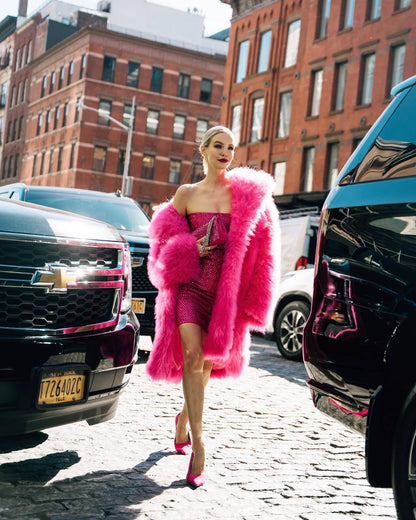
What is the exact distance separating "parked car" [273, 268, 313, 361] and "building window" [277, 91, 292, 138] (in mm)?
24022

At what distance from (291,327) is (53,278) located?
6.95m

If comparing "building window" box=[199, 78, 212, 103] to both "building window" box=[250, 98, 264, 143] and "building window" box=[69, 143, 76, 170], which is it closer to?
"building window" box=[69, 143, 76, 170]

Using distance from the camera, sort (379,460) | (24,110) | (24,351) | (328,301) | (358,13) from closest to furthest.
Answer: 1. (379,460)
2. (328,301)
3. (24,351)
4. (358,13)
5. (24,110)

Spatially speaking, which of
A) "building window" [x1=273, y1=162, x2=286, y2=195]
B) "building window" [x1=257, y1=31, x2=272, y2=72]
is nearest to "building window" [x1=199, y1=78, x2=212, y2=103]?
"building window" [x1=257, y1=31, x2=272, y2=72]

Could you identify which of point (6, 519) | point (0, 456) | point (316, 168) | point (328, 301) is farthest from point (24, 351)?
point (316, 168)

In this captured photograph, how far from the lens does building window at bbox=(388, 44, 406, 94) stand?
91.4 feet

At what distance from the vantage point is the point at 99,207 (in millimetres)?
9961

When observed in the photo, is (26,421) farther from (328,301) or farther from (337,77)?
(337,77)

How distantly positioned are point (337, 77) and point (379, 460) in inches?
1169

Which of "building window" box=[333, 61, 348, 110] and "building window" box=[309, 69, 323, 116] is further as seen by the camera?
"building window" box=[309, 69, 323, 116]

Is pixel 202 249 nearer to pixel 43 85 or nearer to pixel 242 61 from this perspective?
pixel 242 61

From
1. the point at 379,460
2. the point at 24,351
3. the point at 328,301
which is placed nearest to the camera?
the point at 379,460

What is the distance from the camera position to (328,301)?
11.2 ft

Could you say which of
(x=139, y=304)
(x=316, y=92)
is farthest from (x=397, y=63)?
(x=139, y=304)
